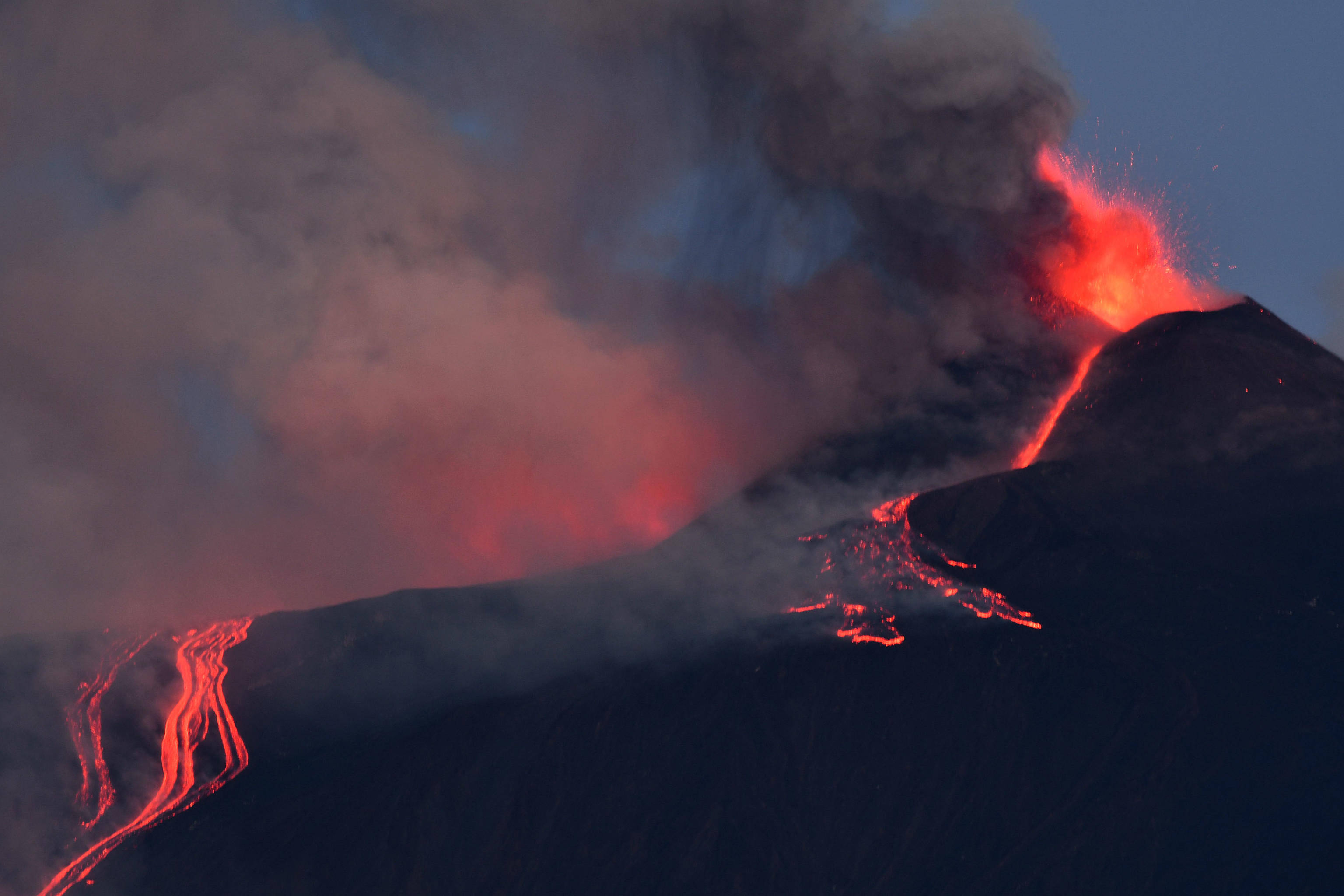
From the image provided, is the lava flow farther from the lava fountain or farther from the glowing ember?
the lava fountain

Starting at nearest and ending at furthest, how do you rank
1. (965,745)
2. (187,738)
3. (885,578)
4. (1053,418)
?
1. (965,745)
2. (885,578)
3. (187,738)
4. (1053,418)

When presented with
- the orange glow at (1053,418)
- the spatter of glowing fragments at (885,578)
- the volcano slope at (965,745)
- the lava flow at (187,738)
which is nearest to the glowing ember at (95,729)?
the lava flow at (187,738)

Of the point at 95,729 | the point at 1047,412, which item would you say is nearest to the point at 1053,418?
the point at 1047,412

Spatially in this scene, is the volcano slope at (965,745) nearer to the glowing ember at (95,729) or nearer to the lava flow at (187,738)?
the lava flow at (187,738)

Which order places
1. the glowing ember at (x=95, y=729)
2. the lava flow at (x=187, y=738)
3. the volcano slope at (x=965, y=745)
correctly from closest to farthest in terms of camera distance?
the volcano slope at (x=965, y=745) < the lava flow at (x=187, y=738) < the glowing ember at (x=95, y=729)

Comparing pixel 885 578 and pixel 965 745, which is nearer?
pixel 965 745

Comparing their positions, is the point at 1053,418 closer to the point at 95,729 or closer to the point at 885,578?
the point at 885,578
